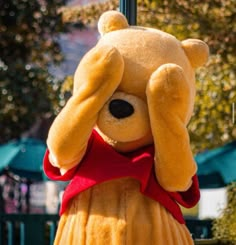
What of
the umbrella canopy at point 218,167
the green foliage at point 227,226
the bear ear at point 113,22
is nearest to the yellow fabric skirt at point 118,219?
the bear ear at point 113,22

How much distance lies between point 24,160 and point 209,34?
3856 millimetres

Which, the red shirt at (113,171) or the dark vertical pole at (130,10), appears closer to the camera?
the red shirt at (113,171)

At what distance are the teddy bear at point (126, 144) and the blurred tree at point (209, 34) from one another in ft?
16.2

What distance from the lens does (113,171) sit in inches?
181

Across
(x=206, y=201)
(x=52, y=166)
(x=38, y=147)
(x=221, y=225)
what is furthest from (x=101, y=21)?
(x=206, y=201)

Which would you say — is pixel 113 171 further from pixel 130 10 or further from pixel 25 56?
pixel 25 56

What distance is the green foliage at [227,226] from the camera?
24.1ft

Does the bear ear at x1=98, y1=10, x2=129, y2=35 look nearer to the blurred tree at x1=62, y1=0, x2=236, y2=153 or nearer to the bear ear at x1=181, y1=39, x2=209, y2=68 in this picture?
the bear ear at x1=181, y1=39, x2=209, y2=68

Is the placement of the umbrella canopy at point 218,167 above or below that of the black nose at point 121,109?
below

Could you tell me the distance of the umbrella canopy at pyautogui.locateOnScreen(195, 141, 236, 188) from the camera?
377 inches

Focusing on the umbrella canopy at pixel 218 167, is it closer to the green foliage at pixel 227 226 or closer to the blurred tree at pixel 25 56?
the green foliage at pixel 227 226

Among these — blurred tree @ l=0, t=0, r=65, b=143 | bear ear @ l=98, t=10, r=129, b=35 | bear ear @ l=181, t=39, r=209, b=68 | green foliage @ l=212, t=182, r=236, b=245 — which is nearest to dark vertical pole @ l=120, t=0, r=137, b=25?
bear ear @ l=98, t=10, r=129, b=35

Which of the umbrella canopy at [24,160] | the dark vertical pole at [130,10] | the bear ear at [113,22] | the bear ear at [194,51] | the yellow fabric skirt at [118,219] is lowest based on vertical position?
the umbrella canopy at [24,160]

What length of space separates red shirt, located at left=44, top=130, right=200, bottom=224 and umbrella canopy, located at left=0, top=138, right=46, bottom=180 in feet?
23.6
